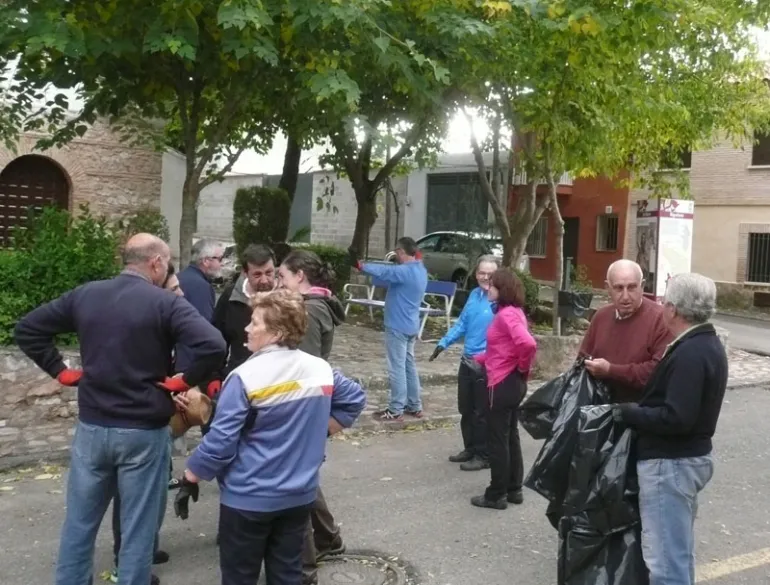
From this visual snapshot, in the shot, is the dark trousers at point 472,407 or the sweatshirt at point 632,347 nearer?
the sweatshirt at point 632,347

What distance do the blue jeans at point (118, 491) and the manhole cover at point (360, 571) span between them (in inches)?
42.0

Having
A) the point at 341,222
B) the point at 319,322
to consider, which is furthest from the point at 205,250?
the point at 341,222

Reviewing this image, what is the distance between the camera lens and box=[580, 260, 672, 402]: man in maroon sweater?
429cm

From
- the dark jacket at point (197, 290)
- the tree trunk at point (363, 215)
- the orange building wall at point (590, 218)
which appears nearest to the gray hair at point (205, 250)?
the dark jacket at point (197, 290)

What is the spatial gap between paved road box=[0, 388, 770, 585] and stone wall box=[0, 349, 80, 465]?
0.83 m

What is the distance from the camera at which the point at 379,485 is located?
6.30 m

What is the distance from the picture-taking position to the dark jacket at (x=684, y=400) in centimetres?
355

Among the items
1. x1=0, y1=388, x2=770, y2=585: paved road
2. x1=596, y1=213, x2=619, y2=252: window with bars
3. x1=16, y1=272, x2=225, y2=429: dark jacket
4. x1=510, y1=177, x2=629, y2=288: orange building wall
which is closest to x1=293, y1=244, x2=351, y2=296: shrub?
x1=510, y1=177, x2=629, y2=288: orange building wall

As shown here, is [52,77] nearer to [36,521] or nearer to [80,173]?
[36,521]

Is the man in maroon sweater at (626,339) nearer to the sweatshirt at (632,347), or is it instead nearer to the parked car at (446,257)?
the sweatshirt at (632,347)

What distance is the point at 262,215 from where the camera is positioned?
65.8ft

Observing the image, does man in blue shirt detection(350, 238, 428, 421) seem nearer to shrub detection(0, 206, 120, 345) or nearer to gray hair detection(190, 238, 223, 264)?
gray hair detection(190, 238, 223, 264)

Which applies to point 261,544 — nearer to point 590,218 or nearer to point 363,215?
point 363,215

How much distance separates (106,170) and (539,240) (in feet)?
55.7
